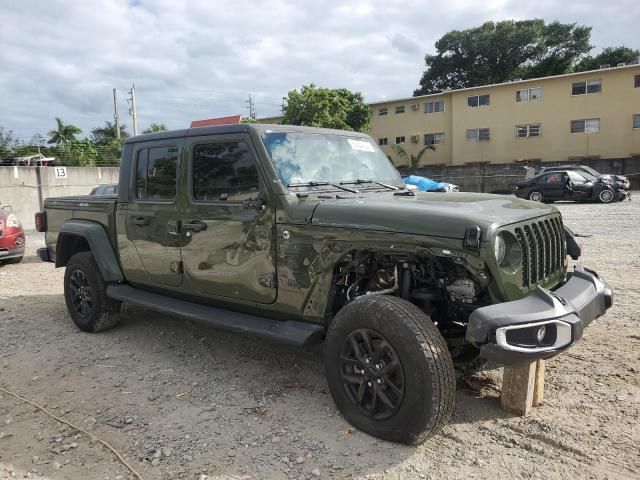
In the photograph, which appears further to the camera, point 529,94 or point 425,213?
point 529,94

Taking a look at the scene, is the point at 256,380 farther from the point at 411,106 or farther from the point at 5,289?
the point at 411,106

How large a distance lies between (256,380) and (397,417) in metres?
1.47

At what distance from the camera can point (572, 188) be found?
18.4 m

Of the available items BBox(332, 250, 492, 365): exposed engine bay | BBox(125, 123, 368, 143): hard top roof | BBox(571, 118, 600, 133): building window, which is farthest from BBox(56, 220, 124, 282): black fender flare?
BBox(571, 118, 600, 133): building window

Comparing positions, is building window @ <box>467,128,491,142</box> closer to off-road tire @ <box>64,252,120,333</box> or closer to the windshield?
the windshield

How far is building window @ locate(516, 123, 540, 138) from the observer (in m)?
32.5

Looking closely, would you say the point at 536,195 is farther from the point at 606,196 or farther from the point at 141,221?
the point at 141,221

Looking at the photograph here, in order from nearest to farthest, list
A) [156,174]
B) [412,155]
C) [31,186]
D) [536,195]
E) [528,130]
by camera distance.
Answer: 1. [156,174]
2. [31,186]
3. [536,195]
4. [528,130]
5. [412,155]

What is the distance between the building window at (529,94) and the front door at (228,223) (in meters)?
32.5

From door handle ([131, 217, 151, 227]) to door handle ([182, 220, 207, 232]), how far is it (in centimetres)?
56

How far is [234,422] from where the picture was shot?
3.44 meters

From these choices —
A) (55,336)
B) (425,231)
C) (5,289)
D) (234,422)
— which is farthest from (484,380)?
(5,289)

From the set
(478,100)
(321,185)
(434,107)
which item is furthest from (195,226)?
(434,107)

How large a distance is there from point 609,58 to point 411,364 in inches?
1845
